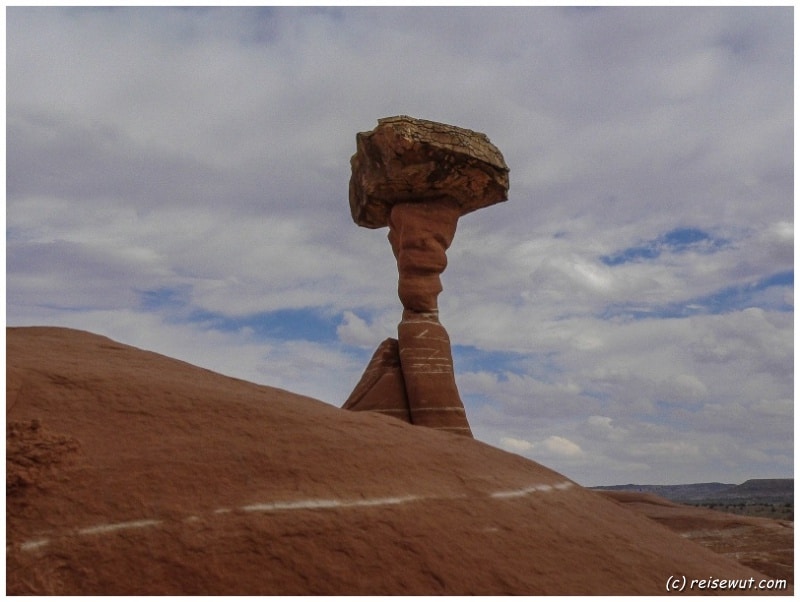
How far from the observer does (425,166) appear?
59.9ft

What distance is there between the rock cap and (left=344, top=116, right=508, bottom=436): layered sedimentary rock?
0.08 ft

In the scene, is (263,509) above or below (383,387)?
below

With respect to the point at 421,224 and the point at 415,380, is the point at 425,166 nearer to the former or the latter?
the point at 421,224

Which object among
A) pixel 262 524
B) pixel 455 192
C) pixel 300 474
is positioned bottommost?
pixel 262 524

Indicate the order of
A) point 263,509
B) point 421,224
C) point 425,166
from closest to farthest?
point 263,509, point 425,166, point 421,224

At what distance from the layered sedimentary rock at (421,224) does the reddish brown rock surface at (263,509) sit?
9.15 metres

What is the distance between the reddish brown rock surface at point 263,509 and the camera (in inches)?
227

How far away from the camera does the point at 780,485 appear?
68938 millimetres

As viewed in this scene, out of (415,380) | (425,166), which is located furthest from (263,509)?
(425,166)

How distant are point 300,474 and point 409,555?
4.37 ft

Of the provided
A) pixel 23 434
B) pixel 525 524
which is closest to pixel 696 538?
pixel 525 524

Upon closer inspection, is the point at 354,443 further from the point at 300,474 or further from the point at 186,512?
the point at 186,512

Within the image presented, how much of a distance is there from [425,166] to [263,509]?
43.1ft

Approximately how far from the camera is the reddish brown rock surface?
A: 18.9ft
